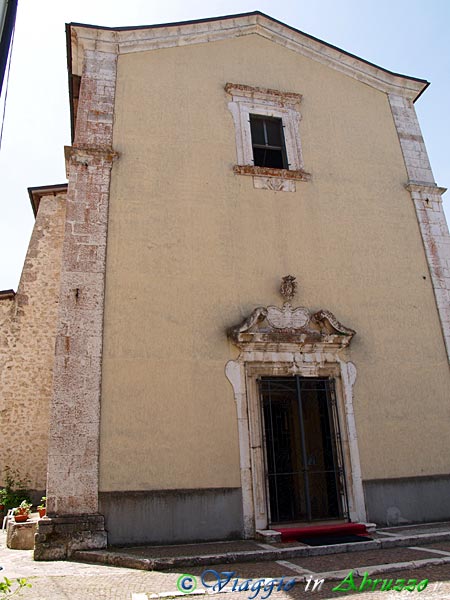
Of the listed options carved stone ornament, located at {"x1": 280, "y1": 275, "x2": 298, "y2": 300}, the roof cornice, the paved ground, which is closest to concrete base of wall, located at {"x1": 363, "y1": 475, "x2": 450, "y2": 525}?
the paved ground

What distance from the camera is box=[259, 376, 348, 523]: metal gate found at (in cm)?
723

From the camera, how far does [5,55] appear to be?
157 inches

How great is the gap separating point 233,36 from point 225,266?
5.35m

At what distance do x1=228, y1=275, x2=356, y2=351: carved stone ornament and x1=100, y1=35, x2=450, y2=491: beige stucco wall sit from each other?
0.22 metres

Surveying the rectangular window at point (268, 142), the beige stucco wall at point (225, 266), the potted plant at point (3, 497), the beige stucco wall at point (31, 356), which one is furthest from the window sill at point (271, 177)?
the potted plant at point (3, 497)

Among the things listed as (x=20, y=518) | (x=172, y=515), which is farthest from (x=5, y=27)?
(x=20, y=518)

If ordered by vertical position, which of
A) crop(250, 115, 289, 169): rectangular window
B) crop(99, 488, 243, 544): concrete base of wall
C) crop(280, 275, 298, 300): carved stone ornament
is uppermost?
crop(250, 115, 289, 169): rectangular window

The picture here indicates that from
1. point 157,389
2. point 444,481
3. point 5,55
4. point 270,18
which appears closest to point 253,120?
point 270,18

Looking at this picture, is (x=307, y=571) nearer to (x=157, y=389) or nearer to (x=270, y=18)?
(x=157, y=389)

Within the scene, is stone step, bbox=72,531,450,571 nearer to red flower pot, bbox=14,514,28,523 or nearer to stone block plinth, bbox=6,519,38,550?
stone block plinth, bbox=6,519,38,550

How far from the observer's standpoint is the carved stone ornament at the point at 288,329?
738 cm

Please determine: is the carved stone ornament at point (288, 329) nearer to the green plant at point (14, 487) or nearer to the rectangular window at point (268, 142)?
the rectangular window at point (268, 142)

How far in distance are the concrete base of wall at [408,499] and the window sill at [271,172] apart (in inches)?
206

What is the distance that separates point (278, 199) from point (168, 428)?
437cm
